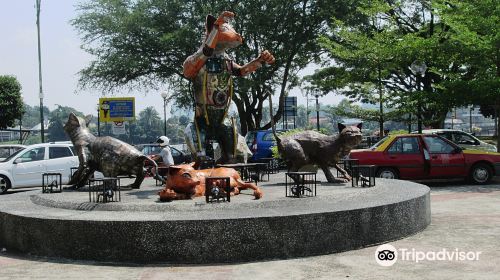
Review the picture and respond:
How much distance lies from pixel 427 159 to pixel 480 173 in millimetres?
1663

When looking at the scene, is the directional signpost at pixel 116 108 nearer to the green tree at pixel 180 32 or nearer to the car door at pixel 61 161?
the green tree at pixel 180 32

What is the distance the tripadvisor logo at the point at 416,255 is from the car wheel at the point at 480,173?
30.1ft

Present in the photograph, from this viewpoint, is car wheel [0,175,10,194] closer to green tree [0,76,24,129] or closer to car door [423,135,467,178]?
car door [423,135,467,178]

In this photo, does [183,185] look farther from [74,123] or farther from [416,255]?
[74,123]

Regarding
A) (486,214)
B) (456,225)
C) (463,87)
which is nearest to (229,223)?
(456,225)

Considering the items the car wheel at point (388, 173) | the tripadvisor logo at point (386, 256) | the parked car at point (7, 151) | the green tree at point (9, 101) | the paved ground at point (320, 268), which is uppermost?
the green tree at point (9, 101)

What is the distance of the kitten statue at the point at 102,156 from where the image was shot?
373 inches

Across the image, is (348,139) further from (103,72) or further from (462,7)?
(103,72)

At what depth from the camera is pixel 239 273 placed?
19.8 feet

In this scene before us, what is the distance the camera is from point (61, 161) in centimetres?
1684

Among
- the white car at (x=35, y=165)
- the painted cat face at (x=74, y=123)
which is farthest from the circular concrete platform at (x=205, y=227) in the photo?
the white car at (x=35, y=165)

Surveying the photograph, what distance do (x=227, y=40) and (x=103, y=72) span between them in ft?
71.4

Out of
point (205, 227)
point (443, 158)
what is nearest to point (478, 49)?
point (443, 158)

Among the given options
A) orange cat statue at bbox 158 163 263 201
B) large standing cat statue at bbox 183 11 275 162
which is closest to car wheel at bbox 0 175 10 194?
large standing cat statue at bbox 183 11 275 162
